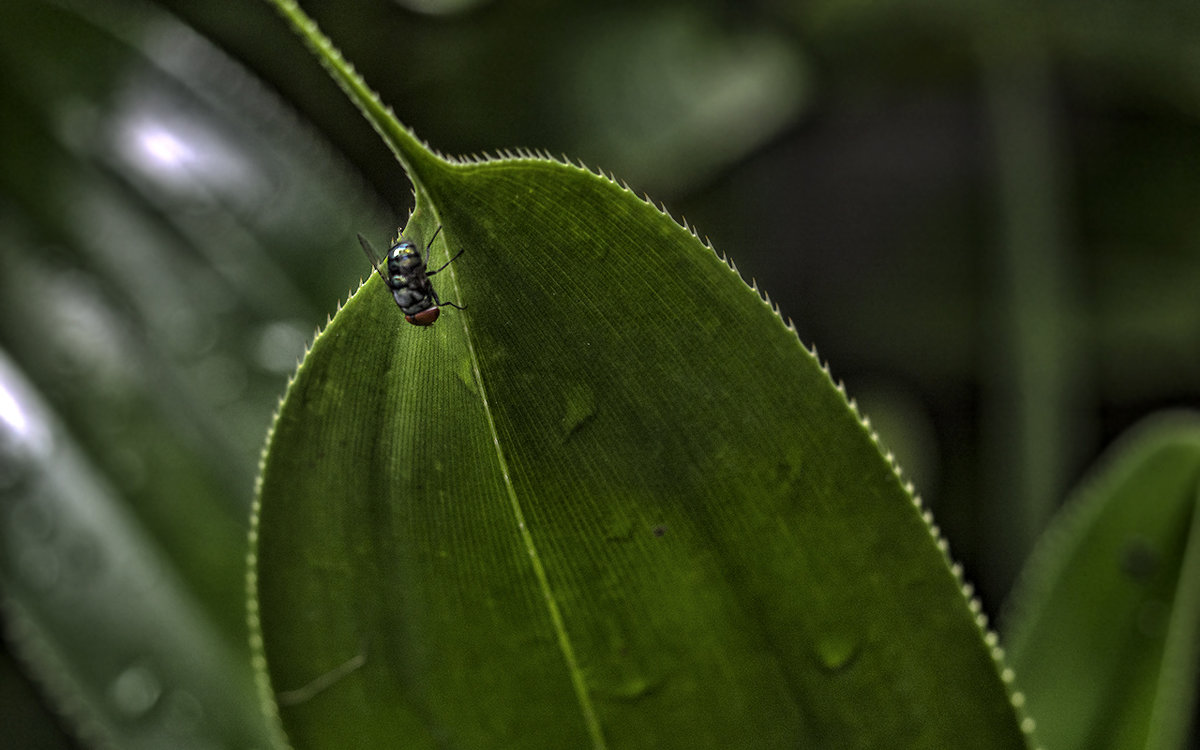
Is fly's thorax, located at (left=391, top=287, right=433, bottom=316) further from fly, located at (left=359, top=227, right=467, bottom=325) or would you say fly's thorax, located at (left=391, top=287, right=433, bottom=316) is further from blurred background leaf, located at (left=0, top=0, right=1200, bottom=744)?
blurred background leaf, located at (left=0, top=0, right=1200, bottom=744)

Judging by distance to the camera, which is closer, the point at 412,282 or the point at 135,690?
the point at 412,282

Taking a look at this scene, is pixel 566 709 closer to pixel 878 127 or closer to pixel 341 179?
pixel 341 179

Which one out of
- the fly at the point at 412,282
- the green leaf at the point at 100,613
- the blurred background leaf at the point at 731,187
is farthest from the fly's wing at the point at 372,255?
the green leaf at the point at 100,613

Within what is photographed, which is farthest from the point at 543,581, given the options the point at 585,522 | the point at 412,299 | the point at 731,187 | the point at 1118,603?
the point at 731,187

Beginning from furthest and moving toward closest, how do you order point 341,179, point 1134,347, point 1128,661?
point 1134,347, point 341,179, point 1128,661

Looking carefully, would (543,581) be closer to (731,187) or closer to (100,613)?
(100,613)

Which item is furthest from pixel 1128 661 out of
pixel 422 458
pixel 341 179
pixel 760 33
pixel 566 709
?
→ pixel 760 33

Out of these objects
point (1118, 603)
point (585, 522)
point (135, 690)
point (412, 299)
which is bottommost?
point (1118, 603)
